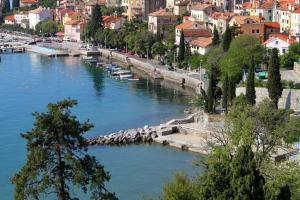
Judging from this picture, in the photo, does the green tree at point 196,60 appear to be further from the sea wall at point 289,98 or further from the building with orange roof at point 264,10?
the sea wall at point 289,98

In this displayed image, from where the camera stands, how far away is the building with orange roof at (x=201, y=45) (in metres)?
28.9

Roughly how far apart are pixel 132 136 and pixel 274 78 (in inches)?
157

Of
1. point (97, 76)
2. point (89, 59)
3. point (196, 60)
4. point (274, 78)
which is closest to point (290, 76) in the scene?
point (274, 78)

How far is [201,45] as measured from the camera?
2939 cm

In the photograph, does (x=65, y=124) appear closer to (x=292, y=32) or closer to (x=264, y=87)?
(x=264, y=87)

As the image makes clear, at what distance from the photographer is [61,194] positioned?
8.05 m

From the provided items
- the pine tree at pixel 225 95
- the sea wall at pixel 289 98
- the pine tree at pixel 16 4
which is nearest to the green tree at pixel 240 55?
the pine tree at pixel 225 95

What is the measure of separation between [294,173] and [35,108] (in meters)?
15.3

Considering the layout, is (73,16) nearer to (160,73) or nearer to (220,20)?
(220,20)

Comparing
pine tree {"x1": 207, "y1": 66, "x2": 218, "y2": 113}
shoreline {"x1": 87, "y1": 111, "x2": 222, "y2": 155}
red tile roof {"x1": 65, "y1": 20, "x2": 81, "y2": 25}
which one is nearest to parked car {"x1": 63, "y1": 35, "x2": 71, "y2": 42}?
red tile roof {"x1": 65, "y1": 20, "x2": 81, "y2": 25}

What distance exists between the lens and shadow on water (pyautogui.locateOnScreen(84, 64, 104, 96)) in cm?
2733

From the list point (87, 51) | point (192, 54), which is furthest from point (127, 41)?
point (192, 54)

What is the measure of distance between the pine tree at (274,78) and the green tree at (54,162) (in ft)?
33.2

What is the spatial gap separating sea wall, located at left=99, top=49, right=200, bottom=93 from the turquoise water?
1.00 m
